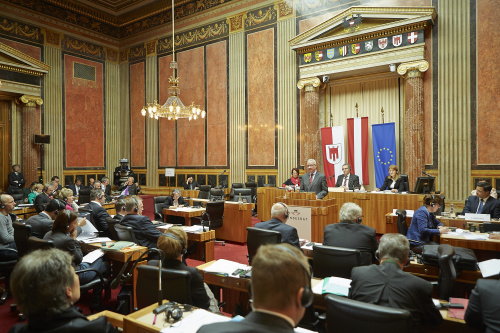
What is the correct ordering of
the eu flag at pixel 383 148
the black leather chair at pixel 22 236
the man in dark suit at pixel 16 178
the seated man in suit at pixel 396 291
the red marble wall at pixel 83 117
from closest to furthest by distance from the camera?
the seated man in suit at pixel 396 291, the black leather chair at pixel 22 236, the eu flag at pixel 383 148, the man in dark suit at pixel 16 178, the red marble wall at pixel 83 117

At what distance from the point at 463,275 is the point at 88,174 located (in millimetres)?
13501

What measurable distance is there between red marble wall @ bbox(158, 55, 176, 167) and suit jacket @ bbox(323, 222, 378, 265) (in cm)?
1039

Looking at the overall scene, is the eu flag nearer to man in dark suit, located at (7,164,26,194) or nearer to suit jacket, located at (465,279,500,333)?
suit jacket, located at (465,279,500,333)

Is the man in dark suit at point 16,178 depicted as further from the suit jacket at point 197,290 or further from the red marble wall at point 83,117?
the suit jacket at point 197,290

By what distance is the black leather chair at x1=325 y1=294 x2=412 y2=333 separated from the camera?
1640 mm

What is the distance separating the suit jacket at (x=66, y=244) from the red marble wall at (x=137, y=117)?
10.8m

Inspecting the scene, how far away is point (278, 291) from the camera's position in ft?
4.05

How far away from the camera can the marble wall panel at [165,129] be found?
43.2 feet

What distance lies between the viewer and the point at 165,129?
1336 cm

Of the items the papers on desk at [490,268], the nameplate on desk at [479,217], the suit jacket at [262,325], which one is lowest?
the papers on desk at [490,268]

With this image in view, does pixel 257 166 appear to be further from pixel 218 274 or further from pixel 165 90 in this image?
pixel 218 274

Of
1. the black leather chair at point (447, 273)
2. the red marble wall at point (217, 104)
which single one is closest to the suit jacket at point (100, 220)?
the black leather chair at point (447, 273)

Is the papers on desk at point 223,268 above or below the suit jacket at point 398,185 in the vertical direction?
below

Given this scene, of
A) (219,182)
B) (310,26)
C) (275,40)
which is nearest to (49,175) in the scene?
(219,182)
